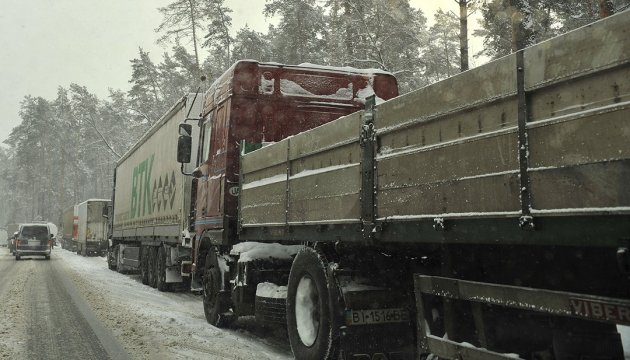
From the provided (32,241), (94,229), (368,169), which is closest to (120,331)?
(368,169)

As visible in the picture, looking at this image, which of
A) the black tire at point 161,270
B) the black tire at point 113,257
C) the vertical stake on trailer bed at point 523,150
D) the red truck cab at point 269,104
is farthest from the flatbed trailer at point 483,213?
the black tire at point 113,257

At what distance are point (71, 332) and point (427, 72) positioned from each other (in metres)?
30.9

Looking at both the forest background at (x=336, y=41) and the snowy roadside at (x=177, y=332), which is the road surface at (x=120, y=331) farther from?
the forest background at (x=336, y=41)

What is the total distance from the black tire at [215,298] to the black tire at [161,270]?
5.17 metres

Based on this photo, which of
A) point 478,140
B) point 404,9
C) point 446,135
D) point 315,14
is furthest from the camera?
point 315,14

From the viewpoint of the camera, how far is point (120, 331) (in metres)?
7.52

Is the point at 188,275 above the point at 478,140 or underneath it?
underneath

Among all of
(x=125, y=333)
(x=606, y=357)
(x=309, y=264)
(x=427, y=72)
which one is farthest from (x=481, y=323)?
(x=427, y=72)

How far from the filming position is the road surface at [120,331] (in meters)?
6.22

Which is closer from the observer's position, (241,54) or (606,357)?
(606,357)

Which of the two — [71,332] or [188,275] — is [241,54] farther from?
[71,332]

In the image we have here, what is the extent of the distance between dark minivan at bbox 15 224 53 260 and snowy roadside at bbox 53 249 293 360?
67.4 feet

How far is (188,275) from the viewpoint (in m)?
10.4

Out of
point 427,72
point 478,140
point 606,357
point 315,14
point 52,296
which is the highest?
point 315,14
